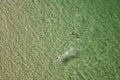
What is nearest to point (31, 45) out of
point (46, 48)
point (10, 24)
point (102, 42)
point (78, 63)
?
point (46, 48)

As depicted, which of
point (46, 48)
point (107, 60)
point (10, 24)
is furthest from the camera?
point (10, 24)

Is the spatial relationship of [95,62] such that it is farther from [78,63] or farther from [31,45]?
[31,45]

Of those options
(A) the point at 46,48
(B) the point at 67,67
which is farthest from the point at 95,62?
(A) the point at 46,48

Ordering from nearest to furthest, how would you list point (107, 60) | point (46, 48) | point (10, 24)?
point (107, 60)
point (46, 48)
point (10, 24)

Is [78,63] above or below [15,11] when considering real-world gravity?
below

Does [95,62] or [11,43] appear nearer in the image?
[95,62]

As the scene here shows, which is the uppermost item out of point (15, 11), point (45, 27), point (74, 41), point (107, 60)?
point (15, 11)
